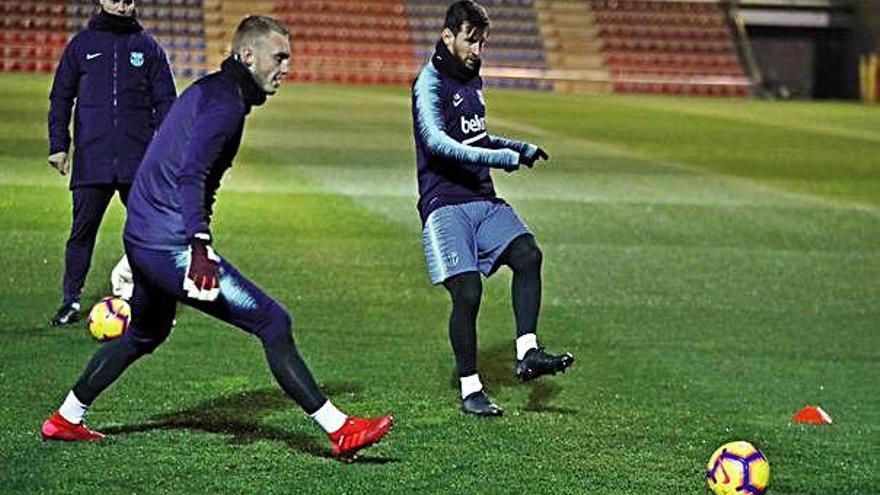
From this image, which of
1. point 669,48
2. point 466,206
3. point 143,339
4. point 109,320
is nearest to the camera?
point 143,339

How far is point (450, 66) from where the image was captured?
27.5ft

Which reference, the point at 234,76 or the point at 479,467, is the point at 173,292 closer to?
the point at 234,76

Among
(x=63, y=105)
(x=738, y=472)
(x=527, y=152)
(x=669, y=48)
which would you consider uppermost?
(x=527, y=152)

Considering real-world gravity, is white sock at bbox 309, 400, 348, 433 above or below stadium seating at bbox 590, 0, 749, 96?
above

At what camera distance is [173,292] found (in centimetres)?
711

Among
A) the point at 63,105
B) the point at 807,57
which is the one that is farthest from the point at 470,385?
the point at 807,57

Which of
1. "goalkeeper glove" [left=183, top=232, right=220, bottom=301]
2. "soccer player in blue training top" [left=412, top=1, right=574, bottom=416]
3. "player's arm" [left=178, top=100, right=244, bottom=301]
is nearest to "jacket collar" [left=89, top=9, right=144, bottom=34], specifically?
"soccer player in blue training top" [left=412, top=1, right=574, bottom=416]

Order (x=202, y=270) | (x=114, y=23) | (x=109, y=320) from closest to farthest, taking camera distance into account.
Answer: (x=202, y=270) → (x=109, y=320) → (x=114, y=23)

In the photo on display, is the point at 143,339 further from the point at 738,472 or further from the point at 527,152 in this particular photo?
the point at 738,472

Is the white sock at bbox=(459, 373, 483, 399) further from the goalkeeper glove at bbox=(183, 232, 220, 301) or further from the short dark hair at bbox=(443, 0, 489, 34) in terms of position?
the goalkeeper glove at bbox=(183, 232, 220, 301)

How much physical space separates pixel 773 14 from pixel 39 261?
34797 millimetres

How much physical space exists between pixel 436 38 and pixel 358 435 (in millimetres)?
37187

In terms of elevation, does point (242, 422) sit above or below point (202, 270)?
below

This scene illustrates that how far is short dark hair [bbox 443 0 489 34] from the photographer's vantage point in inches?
324
